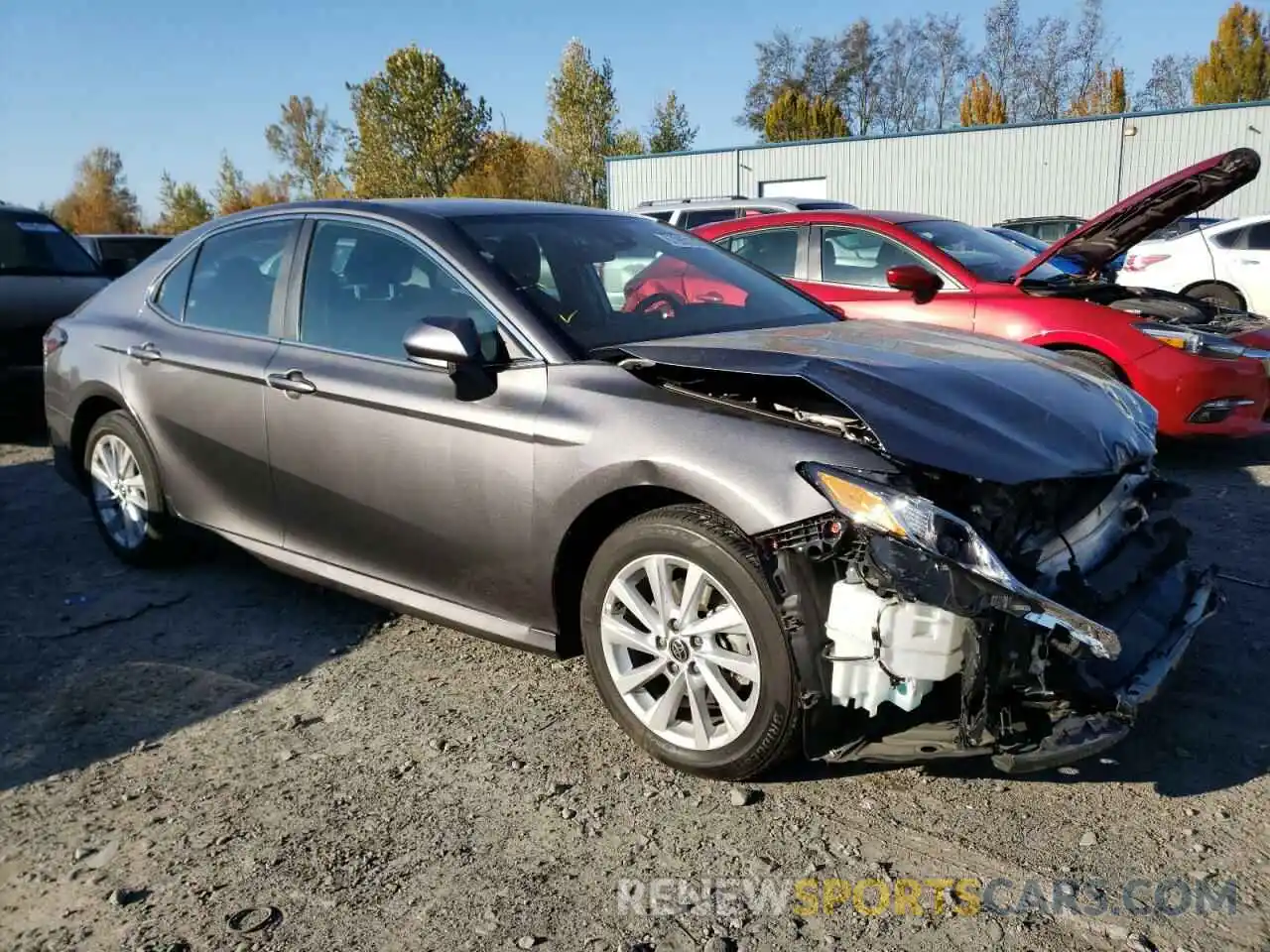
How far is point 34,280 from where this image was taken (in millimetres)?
8195

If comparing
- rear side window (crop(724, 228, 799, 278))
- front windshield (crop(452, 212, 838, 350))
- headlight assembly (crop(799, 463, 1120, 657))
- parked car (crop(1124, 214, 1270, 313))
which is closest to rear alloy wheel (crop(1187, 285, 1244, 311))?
parked car (crop(1124, 214, 1270, 313))

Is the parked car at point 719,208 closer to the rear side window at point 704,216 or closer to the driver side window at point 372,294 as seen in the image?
the rear side window at point 704,216

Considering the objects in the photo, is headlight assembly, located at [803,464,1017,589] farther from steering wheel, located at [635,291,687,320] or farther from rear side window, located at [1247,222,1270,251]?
rear side window, located at [1247,222,1270,251]

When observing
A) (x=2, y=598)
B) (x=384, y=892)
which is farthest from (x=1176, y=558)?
(x=2, y=598)

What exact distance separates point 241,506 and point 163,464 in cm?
59

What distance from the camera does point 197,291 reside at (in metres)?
4.56

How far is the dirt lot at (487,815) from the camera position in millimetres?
2389

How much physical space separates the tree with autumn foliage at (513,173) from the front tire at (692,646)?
37.8 m

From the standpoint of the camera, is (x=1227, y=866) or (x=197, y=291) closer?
(x=1227, y=866)

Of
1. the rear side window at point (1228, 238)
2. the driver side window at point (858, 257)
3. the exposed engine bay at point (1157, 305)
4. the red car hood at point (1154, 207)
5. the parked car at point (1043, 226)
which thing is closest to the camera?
the red car hood at point (1154, 207)

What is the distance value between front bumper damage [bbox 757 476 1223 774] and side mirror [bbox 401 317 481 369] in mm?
1120

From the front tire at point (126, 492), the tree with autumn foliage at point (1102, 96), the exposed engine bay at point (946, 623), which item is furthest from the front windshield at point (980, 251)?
the tree with autumn foliage at point (1102, 96)

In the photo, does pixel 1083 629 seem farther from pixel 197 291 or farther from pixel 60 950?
pixel 197 291

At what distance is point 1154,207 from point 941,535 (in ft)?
13.8
